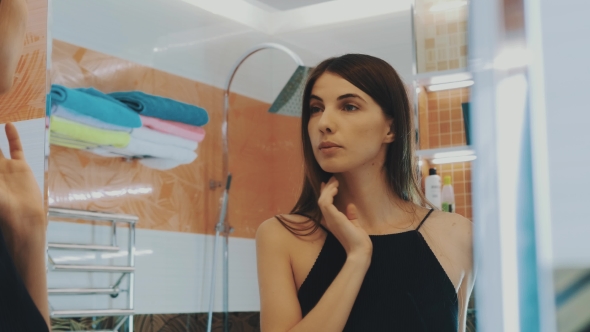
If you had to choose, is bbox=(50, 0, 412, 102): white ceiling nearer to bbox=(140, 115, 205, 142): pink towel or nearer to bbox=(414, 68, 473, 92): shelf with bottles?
bbox=(140, 115, 205, 142): pink towel

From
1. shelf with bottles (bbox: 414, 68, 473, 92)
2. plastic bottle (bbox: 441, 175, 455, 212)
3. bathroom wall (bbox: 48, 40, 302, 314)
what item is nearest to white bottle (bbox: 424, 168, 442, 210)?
plastic bottle (bbox: 441, 175, 455, 212)

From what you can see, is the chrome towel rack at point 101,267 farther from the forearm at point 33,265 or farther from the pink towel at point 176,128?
the forearm at point 33,265

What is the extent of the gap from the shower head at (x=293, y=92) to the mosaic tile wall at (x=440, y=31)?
3.36 feet

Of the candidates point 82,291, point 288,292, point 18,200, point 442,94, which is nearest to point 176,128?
point 82,291

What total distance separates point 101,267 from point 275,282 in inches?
46.5

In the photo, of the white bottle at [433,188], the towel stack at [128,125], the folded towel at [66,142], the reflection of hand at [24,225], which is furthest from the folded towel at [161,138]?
the reflection of hand at [24,225]

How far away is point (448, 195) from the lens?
43.2 inches

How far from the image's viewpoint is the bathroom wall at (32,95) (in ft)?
2.54

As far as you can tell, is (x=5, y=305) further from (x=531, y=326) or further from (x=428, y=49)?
(x=428, y=49)

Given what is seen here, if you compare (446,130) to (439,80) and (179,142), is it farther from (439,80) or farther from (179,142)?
(179,142)

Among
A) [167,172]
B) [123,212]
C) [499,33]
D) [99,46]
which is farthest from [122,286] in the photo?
[499,33]

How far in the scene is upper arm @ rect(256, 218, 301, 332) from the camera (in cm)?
83

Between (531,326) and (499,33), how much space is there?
0.18m

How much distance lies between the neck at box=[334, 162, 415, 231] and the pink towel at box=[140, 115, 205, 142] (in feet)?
4.03
